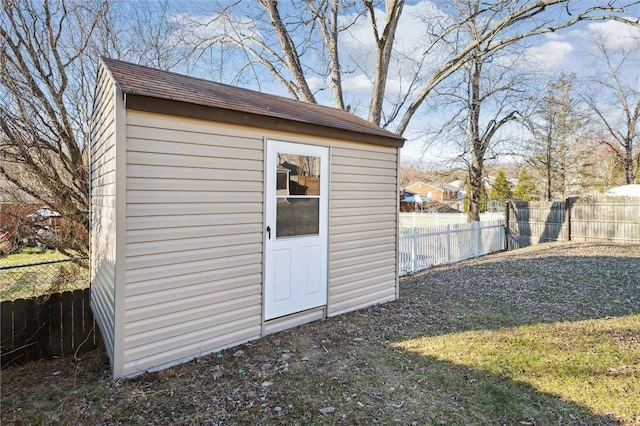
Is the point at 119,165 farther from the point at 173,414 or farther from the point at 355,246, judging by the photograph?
the point at 355,246

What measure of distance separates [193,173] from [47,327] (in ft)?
7.58

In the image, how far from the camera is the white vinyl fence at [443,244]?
8117 mm

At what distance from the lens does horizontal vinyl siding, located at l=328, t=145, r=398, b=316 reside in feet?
15.2

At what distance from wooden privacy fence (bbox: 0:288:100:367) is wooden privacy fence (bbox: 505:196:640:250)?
13092mm

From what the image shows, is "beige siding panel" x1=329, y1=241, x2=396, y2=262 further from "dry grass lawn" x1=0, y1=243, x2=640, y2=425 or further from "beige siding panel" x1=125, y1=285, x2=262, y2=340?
"beige siding panel" x1=125, y1=285, x2=262, y2=340

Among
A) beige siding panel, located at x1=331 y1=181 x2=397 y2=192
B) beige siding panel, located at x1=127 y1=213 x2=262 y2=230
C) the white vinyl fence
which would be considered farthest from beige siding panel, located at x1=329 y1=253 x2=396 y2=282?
the white vinyl fence

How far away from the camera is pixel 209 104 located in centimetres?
335

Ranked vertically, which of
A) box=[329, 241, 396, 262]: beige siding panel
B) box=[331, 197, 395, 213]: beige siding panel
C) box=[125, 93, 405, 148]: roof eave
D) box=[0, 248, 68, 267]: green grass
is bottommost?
box=[0, 248, 68, 267]: green grass

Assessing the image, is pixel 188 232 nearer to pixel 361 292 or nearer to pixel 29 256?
pixel 361 292

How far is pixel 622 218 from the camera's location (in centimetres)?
1155

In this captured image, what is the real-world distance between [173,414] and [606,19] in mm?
10614

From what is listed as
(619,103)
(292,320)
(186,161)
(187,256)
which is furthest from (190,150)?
(619,103)

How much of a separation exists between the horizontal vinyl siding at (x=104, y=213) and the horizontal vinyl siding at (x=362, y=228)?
2388 millimetres

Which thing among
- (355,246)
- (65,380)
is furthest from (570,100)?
(65,380)
